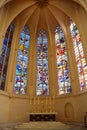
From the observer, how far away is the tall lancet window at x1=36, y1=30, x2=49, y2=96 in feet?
40.0

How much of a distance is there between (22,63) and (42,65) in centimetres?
200

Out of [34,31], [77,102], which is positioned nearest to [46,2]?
[34,31]

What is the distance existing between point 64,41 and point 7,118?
862 cm

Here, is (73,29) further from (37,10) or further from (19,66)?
(19,66)

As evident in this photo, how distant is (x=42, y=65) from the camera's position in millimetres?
13305

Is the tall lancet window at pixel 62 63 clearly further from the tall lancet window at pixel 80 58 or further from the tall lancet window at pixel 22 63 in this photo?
the tall lancet window at pixel 22 63

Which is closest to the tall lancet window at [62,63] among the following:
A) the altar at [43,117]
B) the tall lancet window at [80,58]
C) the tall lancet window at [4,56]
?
the tall lancet window at [80,58]

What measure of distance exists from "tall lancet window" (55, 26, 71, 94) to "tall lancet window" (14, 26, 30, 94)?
122 inches

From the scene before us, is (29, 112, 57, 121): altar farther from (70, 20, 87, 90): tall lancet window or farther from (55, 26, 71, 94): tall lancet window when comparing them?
(70, 20, 87, 90): tall lancet window

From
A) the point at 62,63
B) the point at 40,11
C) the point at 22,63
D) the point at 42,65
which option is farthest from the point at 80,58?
the point at 40,11

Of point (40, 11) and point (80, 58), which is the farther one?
point (40, 11)

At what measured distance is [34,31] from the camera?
14664 mm

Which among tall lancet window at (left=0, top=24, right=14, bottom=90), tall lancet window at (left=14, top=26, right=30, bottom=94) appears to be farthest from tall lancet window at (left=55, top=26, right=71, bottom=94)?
tall lancet window at (left=0, top=24, right=14, bottom=90)

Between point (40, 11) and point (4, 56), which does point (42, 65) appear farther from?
point (40, 11)
